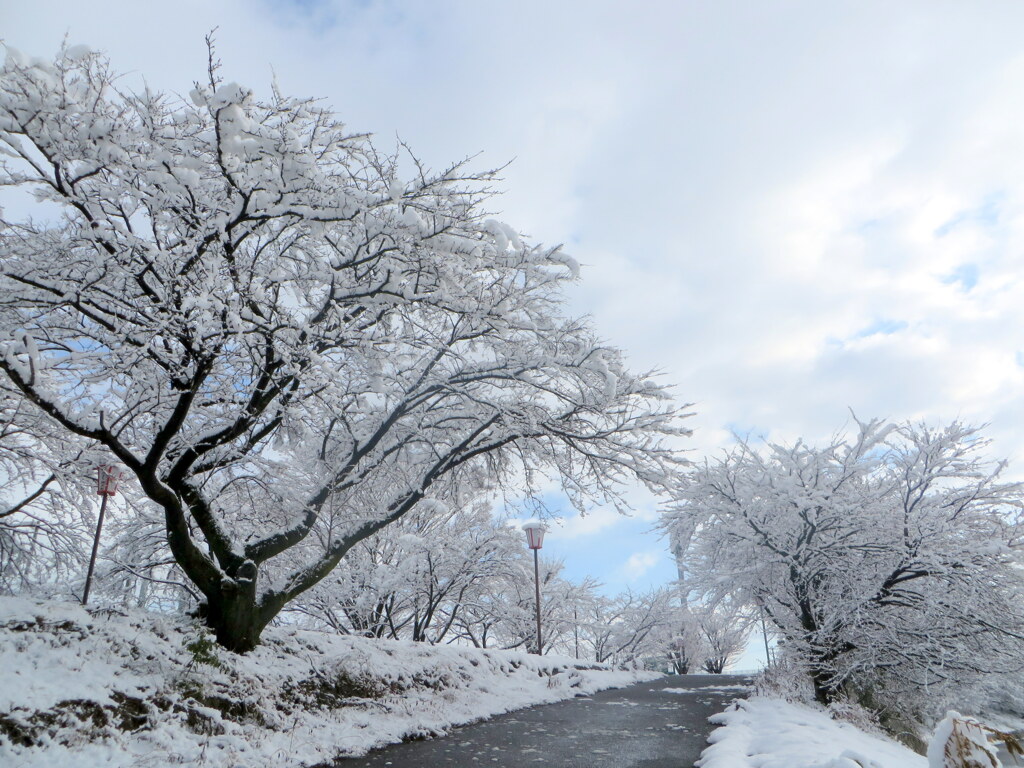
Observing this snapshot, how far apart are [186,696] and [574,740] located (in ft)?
15.3

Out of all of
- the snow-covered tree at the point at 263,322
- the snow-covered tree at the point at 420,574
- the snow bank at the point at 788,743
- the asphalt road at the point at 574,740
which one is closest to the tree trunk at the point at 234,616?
the snow-covered tree at the point at 263,322

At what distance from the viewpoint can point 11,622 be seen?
5.98 metres

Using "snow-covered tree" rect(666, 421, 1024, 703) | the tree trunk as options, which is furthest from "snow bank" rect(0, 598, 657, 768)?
"snow-covered tree" rect(666, 421, 1024, 703)

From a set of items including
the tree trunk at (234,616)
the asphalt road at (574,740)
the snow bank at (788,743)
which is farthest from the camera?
the tree trunk at (234,616)

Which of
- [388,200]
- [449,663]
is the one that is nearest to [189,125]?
[388,200]

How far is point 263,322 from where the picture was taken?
642 centimetres

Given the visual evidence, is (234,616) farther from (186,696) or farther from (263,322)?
(263,322)

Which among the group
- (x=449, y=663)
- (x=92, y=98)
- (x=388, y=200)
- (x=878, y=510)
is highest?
(x=92, y=98)

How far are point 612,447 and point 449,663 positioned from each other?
17.2 ft

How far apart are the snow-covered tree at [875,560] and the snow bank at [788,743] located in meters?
1.91

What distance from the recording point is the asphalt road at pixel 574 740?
6.32m

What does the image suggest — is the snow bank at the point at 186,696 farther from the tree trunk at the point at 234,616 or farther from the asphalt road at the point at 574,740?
the asphalt road at the point at 574,740

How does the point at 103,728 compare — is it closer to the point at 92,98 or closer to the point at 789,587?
the point at 92,98

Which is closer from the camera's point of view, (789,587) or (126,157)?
(126,157)
